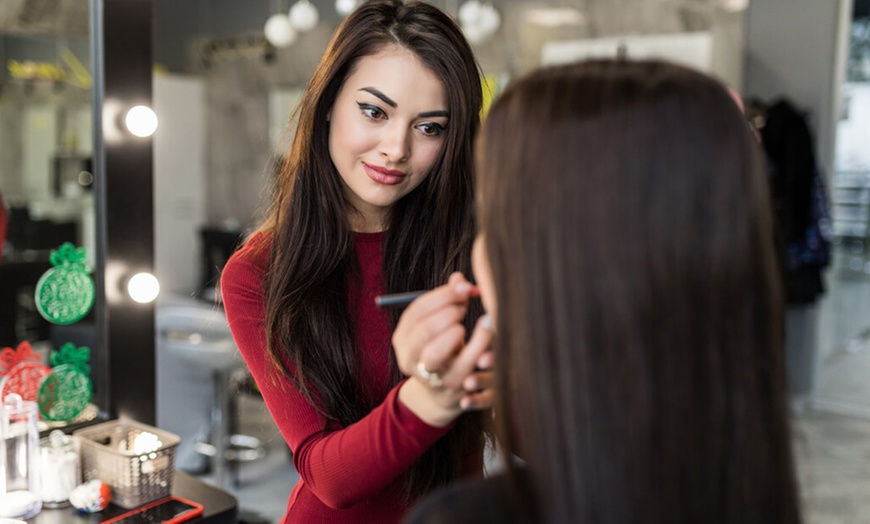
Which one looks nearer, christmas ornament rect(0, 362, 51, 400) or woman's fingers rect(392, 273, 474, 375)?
woman's fingers rect(392, 273, 474, 375)

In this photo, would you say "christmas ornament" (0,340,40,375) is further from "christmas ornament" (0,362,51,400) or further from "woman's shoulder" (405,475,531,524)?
"woman's shoulder" (405,475,531,524)

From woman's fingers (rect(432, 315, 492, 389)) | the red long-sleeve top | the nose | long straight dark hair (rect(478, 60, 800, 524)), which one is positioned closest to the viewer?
long straight dark hair (rect(478, 60, 800, 524))

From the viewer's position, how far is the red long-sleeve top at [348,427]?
86cm

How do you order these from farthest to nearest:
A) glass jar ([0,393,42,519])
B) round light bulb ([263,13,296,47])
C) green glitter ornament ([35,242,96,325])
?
1. round light bulb ([263,13,296,47])
2. green glitter ornament ([35,242,96,325])
3. glass jar ([0,393,42,519])

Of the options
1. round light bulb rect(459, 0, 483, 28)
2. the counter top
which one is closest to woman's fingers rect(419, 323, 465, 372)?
the counter top

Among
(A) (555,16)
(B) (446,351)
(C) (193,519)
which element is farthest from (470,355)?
(A) (555,16)

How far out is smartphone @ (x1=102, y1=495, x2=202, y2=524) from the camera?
51.3 inches

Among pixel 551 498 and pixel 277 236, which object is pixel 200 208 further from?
pixel 551 498

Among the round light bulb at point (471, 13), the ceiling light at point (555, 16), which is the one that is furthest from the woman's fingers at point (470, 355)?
the ceiling light at point (555, 16)

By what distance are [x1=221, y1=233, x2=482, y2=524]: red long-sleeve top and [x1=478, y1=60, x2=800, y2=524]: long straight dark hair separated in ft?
0.98

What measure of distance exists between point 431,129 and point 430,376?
450 mm

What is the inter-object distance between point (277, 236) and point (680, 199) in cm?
74

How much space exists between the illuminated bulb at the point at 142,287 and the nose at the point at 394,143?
699 millimetres

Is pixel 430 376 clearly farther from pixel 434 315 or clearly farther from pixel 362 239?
pixel 362 239
